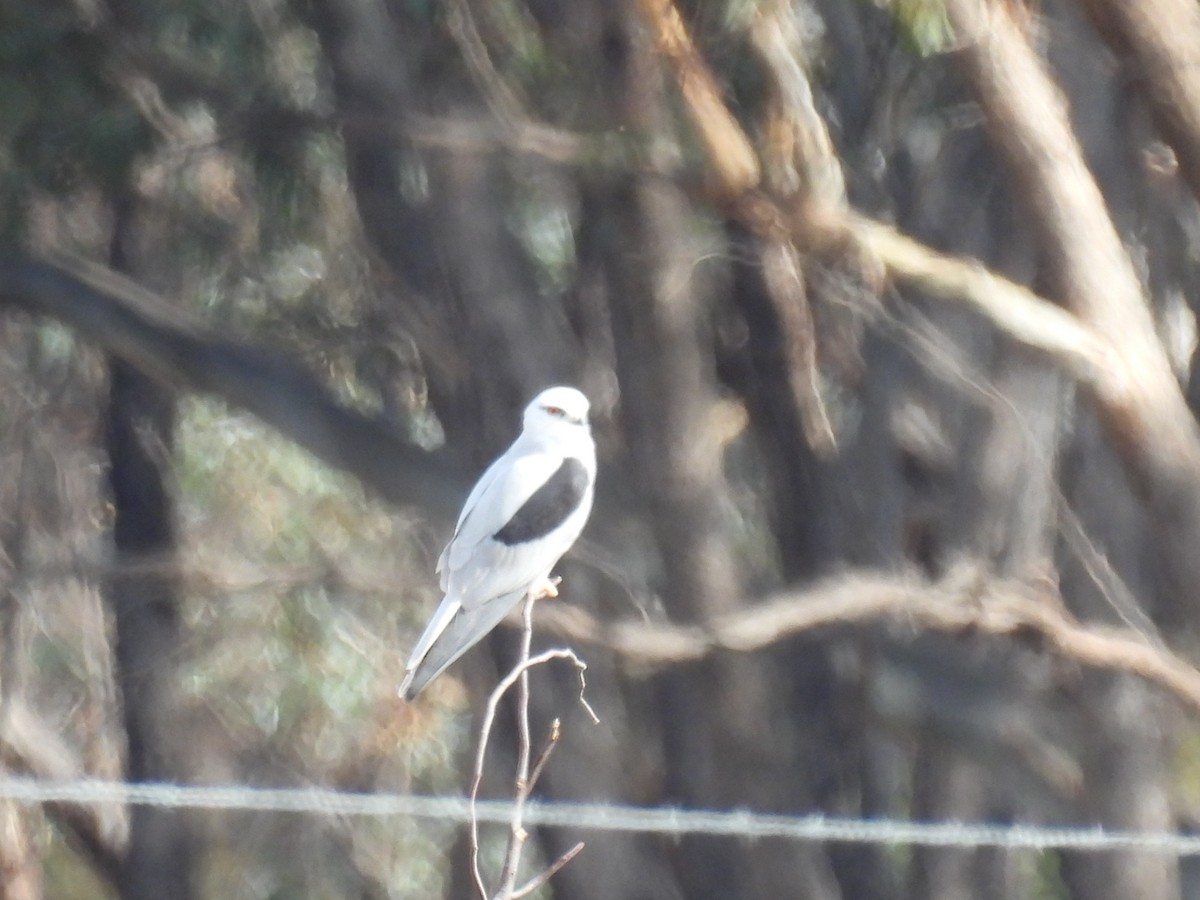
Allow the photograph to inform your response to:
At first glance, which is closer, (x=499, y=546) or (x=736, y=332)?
(x=499, y=546)

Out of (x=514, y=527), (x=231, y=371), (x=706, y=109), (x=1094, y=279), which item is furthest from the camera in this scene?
(x=231, y=371)

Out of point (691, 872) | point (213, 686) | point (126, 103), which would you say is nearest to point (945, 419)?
point (691, 872)

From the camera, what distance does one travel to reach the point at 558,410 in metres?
5.26

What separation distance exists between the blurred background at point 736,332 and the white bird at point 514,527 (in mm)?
178

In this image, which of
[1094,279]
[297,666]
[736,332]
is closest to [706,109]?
[1094,279]

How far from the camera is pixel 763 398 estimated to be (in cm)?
657

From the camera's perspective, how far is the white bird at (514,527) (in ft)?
16.3

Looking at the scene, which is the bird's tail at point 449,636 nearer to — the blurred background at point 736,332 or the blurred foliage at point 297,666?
the blurred background at point 736,332

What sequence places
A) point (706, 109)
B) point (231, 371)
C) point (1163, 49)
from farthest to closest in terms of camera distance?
point (231, 371) < point (1163, 49) < point (706, 109)

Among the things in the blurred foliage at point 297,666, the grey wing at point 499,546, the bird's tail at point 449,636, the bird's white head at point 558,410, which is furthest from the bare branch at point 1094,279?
the blurred foliage at point 297,666

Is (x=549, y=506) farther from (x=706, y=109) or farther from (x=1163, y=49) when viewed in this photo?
(x=1163, y=49)

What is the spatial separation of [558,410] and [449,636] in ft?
2.27

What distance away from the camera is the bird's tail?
4809mm

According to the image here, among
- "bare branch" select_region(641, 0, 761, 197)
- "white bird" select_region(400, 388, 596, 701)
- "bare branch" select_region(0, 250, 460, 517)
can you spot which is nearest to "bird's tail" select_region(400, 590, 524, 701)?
"white bird" select_region(400, 388, 596, 701)
